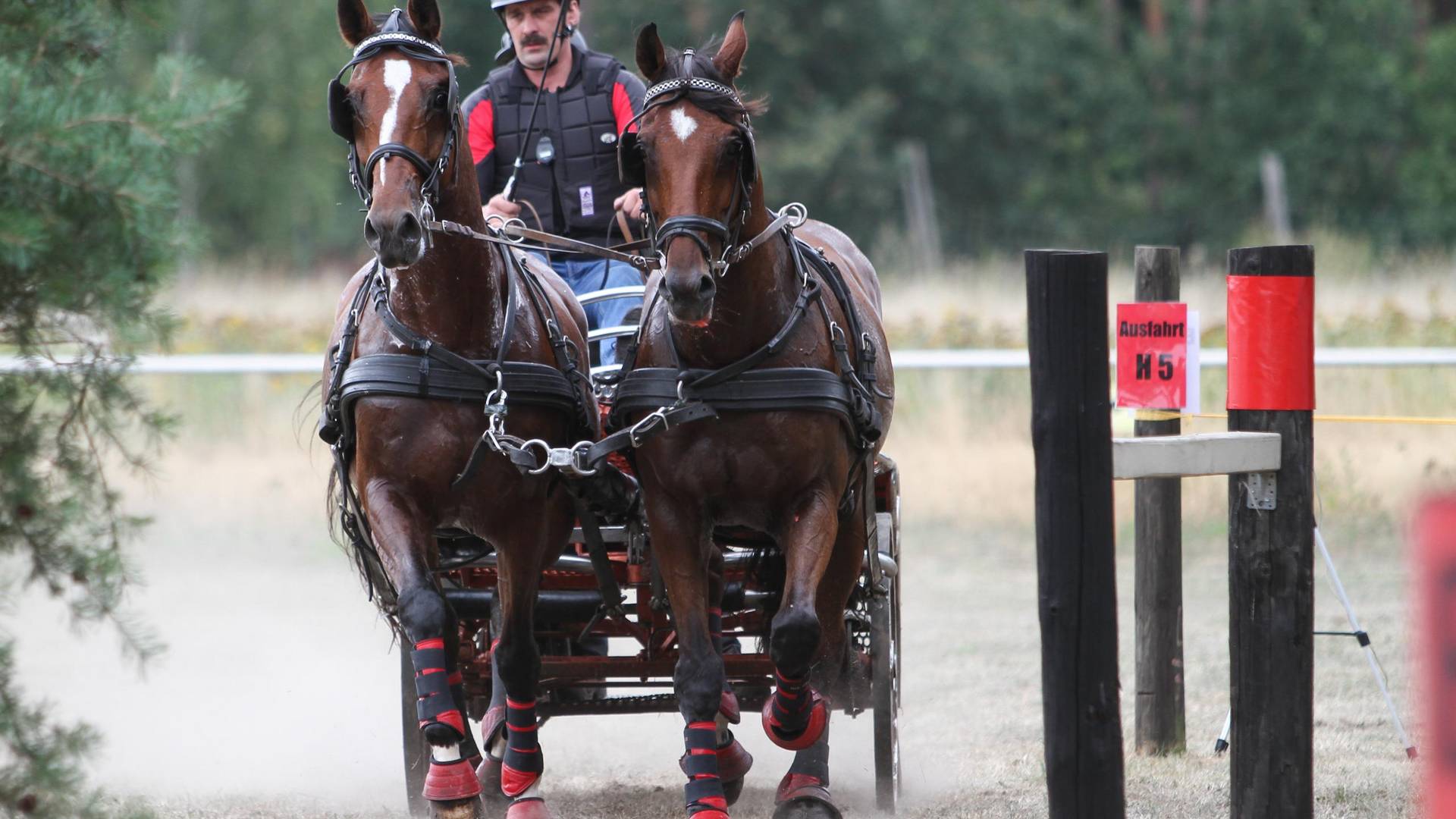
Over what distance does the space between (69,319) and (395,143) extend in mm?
1707

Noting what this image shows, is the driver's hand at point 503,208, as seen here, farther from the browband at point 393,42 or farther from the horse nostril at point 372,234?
the horse nostril at point 372,234

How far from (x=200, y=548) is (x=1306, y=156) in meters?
19.3

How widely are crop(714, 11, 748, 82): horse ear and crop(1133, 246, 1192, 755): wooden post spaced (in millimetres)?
1890

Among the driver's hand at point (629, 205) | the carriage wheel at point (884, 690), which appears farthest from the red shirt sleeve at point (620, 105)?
the carriage wheel at point (884, 690)

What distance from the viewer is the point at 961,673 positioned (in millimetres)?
7598

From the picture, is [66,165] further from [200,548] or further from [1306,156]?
[1306,156]

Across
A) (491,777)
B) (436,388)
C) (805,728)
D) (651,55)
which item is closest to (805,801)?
(805,728)

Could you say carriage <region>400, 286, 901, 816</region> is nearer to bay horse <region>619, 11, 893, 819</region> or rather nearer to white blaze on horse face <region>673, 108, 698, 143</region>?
bay horse <region>619, 11, 893, 819</region>

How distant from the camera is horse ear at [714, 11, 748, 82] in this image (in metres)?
4.30

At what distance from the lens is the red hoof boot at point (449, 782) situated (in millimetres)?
4430

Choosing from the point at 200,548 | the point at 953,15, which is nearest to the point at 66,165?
the point at 200,548

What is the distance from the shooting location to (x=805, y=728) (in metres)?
4.79

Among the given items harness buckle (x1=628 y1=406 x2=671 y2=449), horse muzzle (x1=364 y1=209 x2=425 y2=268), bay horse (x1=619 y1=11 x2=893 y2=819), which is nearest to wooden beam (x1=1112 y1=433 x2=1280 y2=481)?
bay horse (x1=619 y1=11 x2=893 y2=819)

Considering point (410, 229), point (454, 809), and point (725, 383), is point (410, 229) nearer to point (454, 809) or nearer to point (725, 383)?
point (725, 383)
